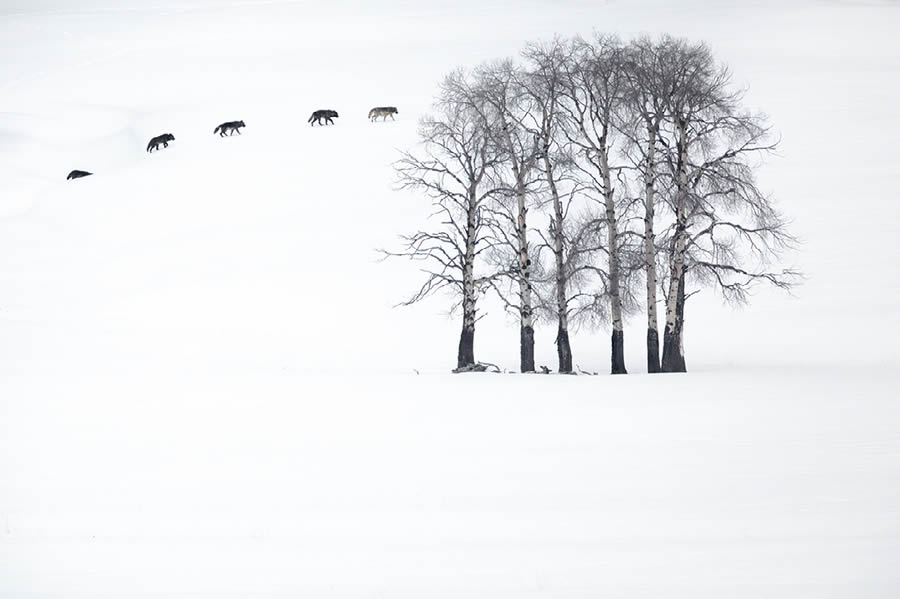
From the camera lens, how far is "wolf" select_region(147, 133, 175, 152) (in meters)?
64.8

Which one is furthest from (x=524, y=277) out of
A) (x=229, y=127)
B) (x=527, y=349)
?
(x=229, y=127)

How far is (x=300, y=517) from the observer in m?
10.5

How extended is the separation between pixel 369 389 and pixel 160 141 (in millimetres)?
50234

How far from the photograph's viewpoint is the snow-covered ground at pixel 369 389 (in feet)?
30.1

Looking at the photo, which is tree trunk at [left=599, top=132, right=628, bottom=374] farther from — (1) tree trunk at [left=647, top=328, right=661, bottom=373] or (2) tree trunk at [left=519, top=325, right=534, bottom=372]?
(2) tree trunk at [left=519, top=325, right=534, bottom=372]

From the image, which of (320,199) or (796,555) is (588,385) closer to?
(796,555)

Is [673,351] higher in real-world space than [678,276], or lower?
lower

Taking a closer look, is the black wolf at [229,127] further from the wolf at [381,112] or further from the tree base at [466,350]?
the tree base at [466,350]

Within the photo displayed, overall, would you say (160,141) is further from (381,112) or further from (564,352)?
(564,352)

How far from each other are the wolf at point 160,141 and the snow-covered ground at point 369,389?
8.01ft

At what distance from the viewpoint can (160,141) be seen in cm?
6556

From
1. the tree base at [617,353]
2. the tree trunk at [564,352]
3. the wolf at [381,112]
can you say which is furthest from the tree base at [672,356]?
the wolf at [381,112]

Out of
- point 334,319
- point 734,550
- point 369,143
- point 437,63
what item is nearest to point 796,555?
point 734,550

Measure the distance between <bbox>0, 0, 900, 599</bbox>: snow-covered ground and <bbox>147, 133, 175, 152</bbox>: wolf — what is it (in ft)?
8.01
